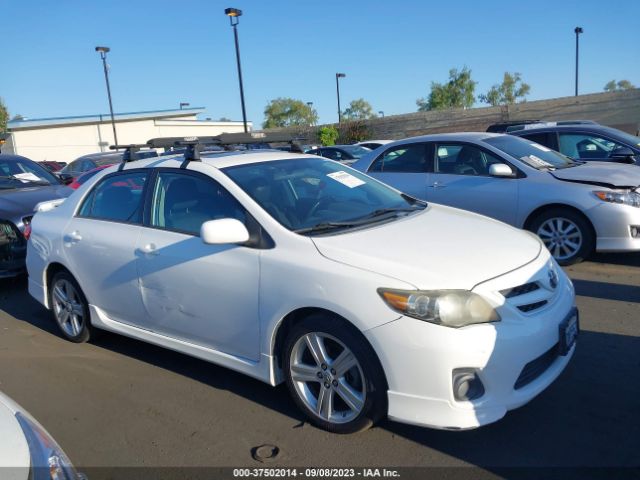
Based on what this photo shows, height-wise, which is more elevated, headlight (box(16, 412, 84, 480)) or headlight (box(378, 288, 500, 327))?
headlight (box(378, 288, 500, 327))

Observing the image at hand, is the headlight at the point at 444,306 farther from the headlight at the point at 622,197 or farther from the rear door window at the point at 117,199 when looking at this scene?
the headlight at the point at 622,197

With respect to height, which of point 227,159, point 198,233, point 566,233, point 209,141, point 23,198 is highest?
point 209,141

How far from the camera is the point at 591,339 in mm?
4195

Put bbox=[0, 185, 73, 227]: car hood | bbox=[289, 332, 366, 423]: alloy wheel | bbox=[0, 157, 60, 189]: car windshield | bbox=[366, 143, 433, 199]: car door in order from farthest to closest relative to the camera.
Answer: bbox=[0, 157, 60, 189]: car windshield < bbox=[366, 143, 433, 199]: car door < bbox=[0, 185, 73, 227]: car hood < bbox=[289, 332, 366, 423]: alloy wheel

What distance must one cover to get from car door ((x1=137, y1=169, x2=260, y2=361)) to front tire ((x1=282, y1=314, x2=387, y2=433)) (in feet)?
1.06

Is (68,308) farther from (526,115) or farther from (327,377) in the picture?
(526,115)

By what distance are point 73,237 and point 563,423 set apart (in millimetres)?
3910

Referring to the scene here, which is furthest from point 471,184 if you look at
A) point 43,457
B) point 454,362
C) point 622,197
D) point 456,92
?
point 456,92

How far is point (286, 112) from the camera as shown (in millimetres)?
75750

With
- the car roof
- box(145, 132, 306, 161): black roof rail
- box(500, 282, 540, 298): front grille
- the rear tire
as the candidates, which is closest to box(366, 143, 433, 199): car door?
the rear tire

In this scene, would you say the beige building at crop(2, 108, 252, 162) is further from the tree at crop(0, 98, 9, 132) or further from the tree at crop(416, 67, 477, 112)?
the tree at crop(416, 67, 477, 112)

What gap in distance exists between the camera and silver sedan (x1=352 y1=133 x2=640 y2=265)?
19.3 feet

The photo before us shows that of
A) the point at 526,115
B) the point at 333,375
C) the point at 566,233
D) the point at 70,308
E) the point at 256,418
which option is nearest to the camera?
the point at 333,375

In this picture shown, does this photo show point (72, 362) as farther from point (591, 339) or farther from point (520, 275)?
point (591, 339)
